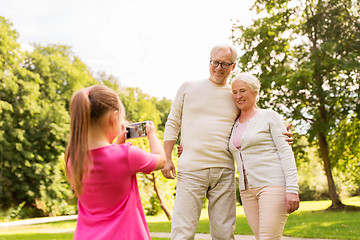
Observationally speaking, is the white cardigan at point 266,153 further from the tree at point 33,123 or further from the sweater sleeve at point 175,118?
the tree at point 33,123

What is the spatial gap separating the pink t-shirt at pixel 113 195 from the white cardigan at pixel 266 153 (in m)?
1.51

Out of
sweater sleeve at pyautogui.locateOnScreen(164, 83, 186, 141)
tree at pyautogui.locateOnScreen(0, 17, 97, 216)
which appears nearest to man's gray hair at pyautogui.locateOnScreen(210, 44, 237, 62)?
sweater sleeve at pyautogui.locateOnScreen(164, 83, 186, 141)

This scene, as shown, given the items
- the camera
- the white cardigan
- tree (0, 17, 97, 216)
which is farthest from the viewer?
tree (0, 17, 97, 216)

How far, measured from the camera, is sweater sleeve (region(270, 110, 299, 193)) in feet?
10.8

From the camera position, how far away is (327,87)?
16.8m

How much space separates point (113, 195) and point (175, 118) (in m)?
1.79

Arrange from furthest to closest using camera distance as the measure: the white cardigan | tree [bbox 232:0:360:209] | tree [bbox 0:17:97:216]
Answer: tree [bbox 0:17:97:216] → tree [bbox 232:0:360:209] → the white cardigan

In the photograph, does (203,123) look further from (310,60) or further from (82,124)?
(310,60)

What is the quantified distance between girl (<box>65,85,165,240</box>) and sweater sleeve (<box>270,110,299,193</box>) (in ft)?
5.09

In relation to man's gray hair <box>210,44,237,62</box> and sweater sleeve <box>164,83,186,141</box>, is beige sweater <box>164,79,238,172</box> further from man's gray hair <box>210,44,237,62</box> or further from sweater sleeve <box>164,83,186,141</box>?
man's gray hair <box>210,44,237,62</box>

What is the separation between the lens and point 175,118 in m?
3.82

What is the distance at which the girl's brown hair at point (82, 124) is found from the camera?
6.64 feet

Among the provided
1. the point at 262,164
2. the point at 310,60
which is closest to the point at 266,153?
the point at 262,164

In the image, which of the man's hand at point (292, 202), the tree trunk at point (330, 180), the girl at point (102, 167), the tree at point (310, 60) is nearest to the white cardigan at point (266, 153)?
the man's hand at point (292, 202)
